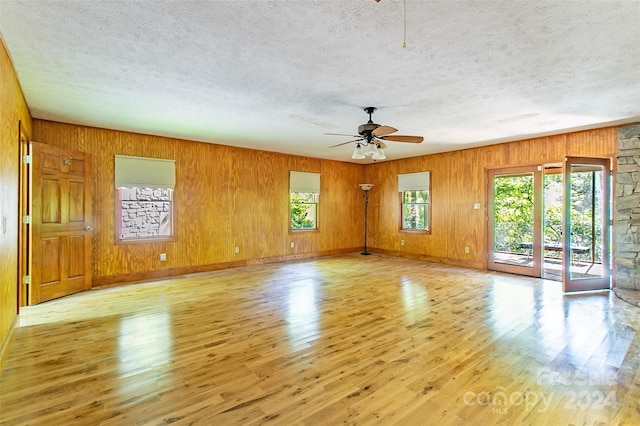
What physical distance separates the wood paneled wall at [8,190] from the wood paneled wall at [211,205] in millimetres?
1689

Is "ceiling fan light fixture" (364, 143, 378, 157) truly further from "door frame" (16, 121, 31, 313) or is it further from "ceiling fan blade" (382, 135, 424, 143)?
"door frame" (16, 121, 31, 313)

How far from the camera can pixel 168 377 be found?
2316mm

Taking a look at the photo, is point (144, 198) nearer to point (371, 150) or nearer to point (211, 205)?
point (211, 205)

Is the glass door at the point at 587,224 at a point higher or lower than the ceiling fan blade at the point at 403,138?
lower

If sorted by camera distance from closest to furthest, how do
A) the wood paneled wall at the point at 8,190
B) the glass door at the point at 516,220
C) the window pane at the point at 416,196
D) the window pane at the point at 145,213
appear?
the wood paneled wall at the point at 8,190 < the window pane at the point at 145,213 < the glass door at the point at 516,220 < the window pane at the point at 416,196

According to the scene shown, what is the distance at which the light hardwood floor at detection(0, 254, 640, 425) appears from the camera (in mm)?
1950

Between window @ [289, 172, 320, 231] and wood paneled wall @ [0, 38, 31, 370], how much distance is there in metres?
4.93

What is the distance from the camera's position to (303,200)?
26.1ft

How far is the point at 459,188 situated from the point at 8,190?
23.4ft

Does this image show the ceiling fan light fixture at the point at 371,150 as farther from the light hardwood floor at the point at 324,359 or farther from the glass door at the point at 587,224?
the glass door at the point at 587,224

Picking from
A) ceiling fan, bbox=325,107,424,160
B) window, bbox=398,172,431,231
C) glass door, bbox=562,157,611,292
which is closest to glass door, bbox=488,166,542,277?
glass door, bbox=562,157,611,292

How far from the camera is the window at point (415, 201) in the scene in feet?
25.0

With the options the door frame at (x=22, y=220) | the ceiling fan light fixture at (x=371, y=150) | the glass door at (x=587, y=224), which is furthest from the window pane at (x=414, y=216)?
the door frame at (x=22, y=220)

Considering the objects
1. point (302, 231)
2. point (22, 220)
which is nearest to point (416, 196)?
point (302, 231)
